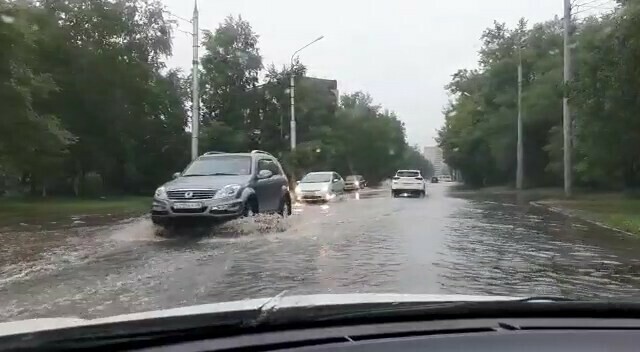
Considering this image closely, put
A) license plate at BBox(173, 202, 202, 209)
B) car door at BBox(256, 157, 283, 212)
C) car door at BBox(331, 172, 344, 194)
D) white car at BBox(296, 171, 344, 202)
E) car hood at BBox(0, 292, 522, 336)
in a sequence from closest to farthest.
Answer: car hood at BBox(0, 292, 522, 336) < license plate at BBox(173, 202, 202, 209) < car door at BBox(256, 157, 283, 212) < white car at BBox(296, 171, 344, 202) < car door at BBox(331, 172, 344, 194)

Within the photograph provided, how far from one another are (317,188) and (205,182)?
61.7 ft

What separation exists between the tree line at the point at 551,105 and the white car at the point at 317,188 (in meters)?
10.8

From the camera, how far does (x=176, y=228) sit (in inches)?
594

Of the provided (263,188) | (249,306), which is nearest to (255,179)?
(263,188)

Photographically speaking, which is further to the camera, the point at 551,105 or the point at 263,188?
the point at 551,105

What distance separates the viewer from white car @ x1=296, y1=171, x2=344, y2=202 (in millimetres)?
33250

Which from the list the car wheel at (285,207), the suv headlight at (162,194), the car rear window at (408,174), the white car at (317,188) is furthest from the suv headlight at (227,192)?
the car rear window at (408,174)

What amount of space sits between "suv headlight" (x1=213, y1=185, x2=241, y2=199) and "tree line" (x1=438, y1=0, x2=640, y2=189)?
12986mm

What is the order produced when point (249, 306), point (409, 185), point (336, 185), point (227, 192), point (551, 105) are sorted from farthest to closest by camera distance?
point (551, 105) < point (409, 185) < point (336, 185) < point (227, 192) < point (249, 306)

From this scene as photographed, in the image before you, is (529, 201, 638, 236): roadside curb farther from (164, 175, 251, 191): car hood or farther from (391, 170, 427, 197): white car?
(391, 170, 427, 197): white car

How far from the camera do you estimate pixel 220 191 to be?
14617 millimetres

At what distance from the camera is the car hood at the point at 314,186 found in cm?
3362

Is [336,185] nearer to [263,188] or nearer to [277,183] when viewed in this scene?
[277,183]

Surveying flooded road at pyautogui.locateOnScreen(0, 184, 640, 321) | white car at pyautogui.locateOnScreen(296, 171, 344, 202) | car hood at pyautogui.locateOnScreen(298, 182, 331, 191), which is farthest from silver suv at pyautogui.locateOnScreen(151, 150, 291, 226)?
car hood at pyautogui.locateOnScreen(298, 182, 331, 191)
